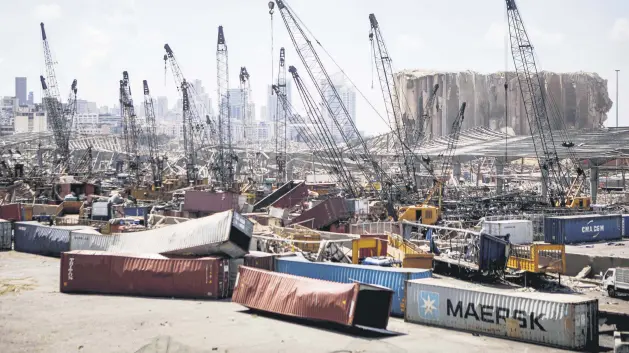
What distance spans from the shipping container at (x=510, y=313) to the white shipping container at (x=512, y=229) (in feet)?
50.4

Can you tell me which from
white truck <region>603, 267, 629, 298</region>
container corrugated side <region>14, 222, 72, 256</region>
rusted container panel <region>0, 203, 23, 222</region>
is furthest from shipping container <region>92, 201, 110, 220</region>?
white truck <region>603, 267, 629, 298</region>

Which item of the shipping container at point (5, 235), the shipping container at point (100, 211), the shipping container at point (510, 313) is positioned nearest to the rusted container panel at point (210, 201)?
the shipping container at point (100, 211)

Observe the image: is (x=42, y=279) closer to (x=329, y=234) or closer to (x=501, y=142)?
(x=329, y=234)

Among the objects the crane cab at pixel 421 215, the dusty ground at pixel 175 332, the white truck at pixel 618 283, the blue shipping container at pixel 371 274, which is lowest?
the dusty ground at pixel 175 332

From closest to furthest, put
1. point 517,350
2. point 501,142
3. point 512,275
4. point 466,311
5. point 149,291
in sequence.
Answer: point 517,350
point 466,311
point 149,291
point 512,275
point 501,142

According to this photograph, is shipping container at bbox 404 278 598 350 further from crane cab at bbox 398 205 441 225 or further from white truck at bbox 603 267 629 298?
crane cab at bbox 398 205 441 225

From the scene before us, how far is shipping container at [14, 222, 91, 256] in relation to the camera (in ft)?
146

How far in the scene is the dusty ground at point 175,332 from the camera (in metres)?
23.2

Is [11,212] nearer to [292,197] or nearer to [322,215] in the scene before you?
[292,197]

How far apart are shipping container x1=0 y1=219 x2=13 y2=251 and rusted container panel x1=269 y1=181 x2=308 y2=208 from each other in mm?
21909

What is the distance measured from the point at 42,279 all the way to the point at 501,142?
96.5 meters

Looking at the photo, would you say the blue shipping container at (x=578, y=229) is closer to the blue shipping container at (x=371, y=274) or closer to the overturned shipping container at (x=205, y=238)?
the blue shipping container at (x=371, y=274)

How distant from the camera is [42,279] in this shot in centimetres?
3688

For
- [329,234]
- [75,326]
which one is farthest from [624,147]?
[75,326]
